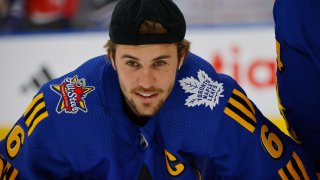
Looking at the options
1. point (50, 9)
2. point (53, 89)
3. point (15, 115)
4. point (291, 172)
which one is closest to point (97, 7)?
point (50, 9)

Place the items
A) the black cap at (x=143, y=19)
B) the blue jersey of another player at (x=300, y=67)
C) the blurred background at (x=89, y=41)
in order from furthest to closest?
the blurred background at (x=89, y=41), the blue jersey of another player at (x=300, y=67), the black cap at (x=143, y=19)

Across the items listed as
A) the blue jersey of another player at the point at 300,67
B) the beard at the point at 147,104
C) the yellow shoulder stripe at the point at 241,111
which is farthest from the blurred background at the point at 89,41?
the beard at the point at 147,104

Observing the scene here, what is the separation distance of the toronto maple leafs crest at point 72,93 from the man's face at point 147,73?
0.12 m

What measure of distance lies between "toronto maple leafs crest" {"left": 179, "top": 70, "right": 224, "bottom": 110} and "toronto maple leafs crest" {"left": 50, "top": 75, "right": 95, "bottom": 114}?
249 millimetres

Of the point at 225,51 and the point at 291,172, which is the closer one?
the point at 291,172

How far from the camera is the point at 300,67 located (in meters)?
1.86

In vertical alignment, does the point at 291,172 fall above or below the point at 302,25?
below

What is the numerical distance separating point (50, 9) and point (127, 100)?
2075 millimetres

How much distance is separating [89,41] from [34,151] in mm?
1806

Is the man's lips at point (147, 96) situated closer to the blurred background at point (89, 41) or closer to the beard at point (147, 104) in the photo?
the beard at point (147, 104)

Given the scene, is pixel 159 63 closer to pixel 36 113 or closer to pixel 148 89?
pixel 148 89

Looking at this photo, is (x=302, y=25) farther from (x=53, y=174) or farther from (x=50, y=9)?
(x=50, y=9)

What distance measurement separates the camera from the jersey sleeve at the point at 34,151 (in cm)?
181

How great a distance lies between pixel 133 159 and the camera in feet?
6.07
